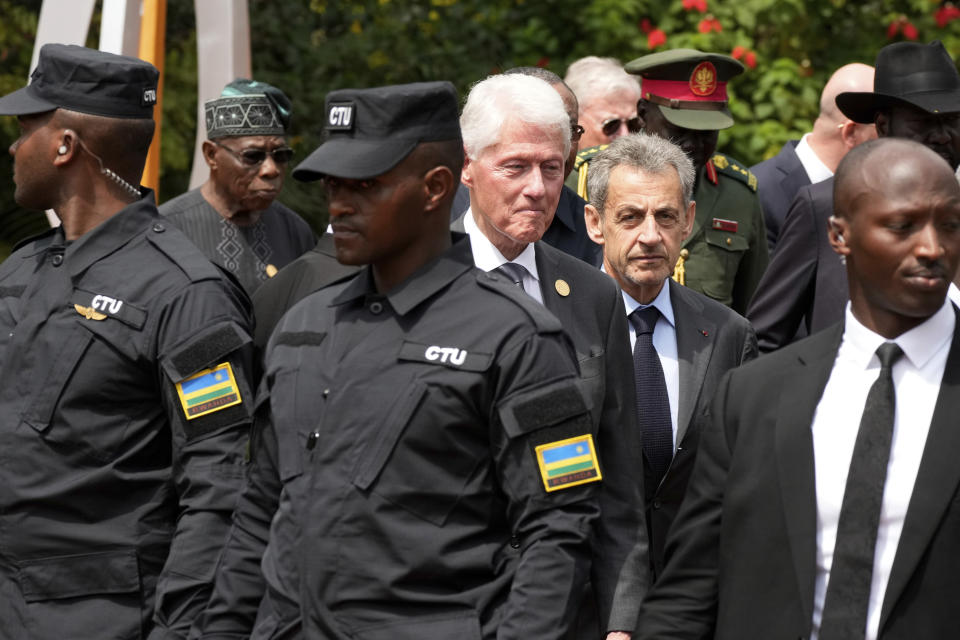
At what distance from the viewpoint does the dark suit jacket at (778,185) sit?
272 inches

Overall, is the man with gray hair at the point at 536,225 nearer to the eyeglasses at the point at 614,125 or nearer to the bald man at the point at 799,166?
the eyeglasses at the point at 614,125

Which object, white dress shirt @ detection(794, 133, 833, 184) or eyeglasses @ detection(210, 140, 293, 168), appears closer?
eyeglasses @ detection(210, 140, 293, 168)

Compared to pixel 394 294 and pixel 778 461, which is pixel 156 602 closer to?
pixel 394 294

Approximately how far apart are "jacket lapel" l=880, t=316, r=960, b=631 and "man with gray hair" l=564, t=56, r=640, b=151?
13.3 ft

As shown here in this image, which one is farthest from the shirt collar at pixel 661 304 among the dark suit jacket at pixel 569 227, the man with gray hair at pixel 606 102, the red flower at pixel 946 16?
the red flower at pixel 946 16

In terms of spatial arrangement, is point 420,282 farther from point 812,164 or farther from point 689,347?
point 812,164

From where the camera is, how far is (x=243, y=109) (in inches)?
261

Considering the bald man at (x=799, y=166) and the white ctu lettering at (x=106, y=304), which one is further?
the bald man at (x=799, y=166)

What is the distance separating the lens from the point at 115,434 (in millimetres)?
3975

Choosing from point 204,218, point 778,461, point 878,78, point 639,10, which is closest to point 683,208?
point 878,78

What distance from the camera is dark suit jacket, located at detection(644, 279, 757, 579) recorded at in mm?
4531

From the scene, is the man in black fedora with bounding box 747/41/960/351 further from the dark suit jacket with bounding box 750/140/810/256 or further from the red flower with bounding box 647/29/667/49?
the red flower with bounding box 647/29/667/49

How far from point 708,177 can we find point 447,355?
315cm

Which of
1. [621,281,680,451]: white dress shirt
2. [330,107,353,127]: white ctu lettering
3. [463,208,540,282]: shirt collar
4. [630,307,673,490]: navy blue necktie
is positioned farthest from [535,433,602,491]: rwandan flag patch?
[621,281,680,451]: white dress shirt
